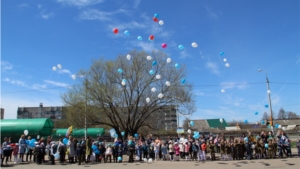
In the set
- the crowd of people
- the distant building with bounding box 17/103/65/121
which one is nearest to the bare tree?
the crowd of people

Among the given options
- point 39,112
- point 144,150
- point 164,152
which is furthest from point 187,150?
point 39,112

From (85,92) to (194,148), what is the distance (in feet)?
45.4

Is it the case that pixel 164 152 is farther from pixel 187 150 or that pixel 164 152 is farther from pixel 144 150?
pixel 187 150

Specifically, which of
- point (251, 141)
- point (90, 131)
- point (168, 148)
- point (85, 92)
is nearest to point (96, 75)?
point (85, 92)

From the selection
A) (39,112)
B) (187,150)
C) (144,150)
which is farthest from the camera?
(39,112)

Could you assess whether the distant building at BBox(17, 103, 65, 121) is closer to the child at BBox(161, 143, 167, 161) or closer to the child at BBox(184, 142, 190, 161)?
the child at BBox(161, 143, 167, 161)

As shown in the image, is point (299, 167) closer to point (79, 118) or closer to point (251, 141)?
point (251, 141)

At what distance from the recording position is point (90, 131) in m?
50.1

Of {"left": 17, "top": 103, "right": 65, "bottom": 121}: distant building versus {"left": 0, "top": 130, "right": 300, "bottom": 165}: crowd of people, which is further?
{"left": 17, "top": 103, "right": 65, "bottom": 121}: distant building

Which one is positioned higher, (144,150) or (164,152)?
(144,150)

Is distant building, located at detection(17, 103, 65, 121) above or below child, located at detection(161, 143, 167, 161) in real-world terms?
above

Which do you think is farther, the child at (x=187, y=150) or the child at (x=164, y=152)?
the child at (x=164, y=152)

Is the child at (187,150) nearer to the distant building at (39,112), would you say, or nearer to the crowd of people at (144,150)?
the crowd of people at (144,150)

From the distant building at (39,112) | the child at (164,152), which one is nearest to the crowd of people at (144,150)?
the child at (164,152)
